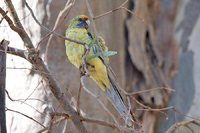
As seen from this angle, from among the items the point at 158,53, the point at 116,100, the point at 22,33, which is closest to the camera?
the point at 22,33

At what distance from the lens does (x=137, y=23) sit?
364 centimetres

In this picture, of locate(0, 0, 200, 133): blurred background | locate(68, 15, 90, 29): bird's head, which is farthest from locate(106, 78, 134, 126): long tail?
locate(0, 0, 200, 133): blurred background

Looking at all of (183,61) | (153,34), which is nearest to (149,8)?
(153,34)

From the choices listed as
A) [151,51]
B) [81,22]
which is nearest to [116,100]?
[81,22]

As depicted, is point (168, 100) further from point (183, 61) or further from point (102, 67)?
point (102, 67)

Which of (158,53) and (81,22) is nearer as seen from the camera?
(81,22)

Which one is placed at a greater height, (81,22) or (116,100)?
(81,22)

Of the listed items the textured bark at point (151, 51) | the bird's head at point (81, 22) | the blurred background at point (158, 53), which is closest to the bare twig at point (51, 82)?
the bird's head at point (81, 22)

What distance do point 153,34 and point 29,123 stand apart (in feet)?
5.75

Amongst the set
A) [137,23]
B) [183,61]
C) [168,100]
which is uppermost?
[137,23]

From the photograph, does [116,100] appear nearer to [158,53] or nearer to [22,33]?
[22,33]

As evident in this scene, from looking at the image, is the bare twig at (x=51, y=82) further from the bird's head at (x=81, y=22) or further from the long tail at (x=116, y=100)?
the bird's head at (x=81, y=22)

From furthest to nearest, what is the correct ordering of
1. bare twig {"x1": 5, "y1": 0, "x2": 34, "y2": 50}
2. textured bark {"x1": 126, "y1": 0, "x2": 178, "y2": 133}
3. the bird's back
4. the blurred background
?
textured bark {"x1": 126, "y1": 0, "x2": 178, "y2": 133}
the blurred background
the bird's back
bare twig {"x1": 5, "y1": 0, "x2": 34, "y2": 50}

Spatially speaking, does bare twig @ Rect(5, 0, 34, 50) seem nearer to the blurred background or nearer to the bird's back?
the bird's back
